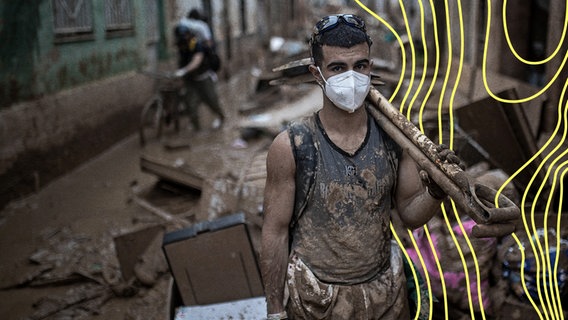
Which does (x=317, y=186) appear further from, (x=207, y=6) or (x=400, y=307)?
(x=207, y=6)

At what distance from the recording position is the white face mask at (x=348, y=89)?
2540 millimetres

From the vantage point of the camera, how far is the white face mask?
2.54 meters

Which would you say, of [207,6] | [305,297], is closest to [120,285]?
[305,297]

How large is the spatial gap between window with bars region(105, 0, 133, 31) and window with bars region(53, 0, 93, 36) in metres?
0.84

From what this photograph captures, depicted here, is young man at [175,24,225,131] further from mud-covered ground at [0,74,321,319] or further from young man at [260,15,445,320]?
young man at [260,15,445,320]

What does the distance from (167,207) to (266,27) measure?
23.7 m

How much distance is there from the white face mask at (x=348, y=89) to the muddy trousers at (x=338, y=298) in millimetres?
748

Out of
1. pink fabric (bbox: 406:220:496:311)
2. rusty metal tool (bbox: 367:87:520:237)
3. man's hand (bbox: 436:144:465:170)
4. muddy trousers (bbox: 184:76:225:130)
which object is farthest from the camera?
muddy trousers (bbox: 184:76:225:130)

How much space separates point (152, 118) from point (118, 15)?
2.28 m

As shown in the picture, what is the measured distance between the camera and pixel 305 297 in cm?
270

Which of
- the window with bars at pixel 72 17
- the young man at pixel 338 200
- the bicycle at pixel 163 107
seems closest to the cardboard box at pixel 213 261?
the young man at pixel 338 200

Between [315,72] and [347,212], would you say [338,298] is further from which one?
[315,72]

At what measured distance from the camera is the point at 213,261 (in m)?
4.30

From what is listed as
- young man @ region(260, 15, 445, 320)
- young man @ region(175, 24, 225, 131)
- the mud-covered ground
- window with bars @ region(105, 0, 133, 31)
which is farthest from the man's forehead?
window with bars @ region(105, 0, 133, 31)
